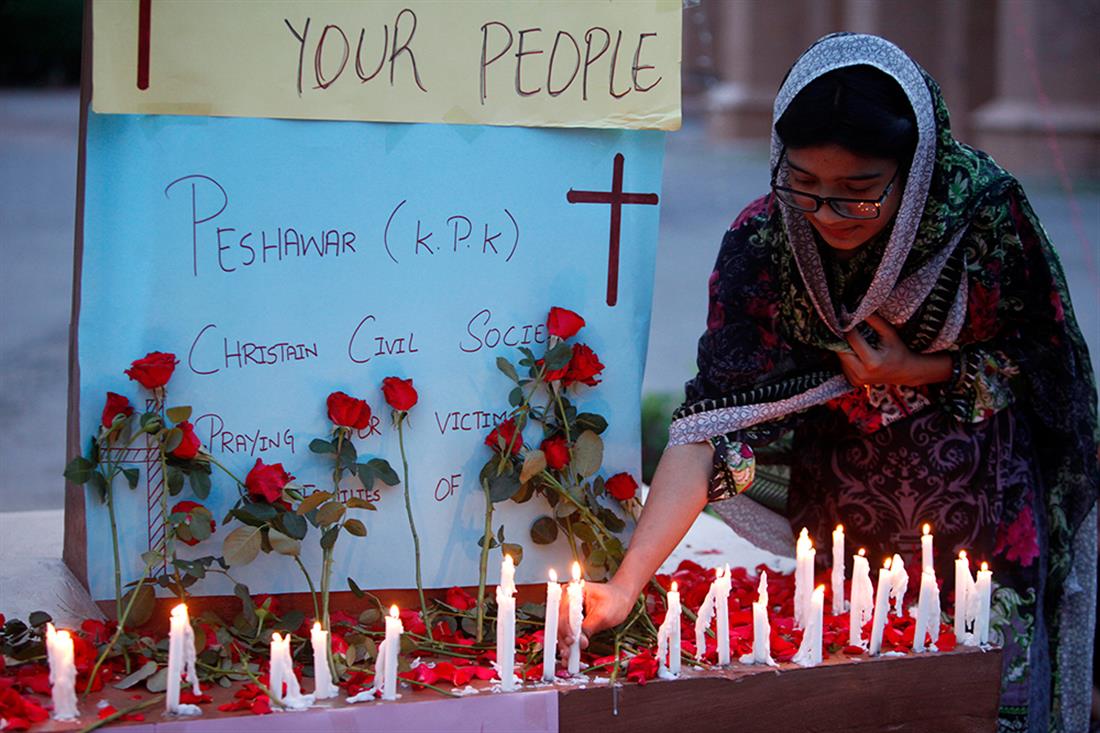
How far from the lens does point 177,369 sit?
2166mm

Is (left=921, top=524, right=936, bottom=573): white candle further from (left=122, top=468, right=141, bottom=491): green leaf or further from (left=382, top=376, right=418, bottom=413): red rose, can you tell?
(left=122, top=468, right=141, bottom=491): green leaf

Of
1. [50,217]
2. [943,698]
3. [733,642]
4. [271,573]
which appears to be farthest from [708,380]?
[50,217]

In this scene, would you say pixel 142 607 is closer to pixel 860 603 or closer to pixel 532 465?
pixel 532 465

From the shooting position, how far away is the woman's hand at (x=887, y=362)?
7.84 feet

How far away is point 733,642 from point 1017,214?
0.90 m

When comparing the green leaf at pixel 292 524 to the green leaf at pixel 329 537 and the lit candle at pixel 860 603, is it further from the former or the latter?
the lit candle at pixel 860 603

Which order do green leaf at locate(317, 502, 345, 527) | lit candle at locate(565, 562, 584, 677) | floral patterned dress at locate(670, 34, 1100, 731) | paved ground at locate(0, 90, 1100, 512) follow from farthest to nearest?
paved ground at locate(0, 90, 1100, 512), floral patterned dress at locate(670, 34, 1100, 731), green leaf at locate(317, 502, 345, 527), lit candle at locate(565, 562, 584, 677)

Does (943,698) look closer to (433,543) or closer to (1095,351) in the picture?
(433,543)

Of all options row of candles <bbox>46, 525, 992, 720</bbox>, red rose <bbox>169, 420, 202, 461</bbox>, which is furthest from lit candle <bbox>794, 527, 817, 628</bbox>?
Result: red rose <bbox>169, 420, 202, 461</bbox>

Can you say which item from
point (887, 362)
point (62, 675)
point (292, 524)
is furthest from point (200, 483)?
point (887, 362)

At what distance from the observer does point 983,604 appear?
223 cm

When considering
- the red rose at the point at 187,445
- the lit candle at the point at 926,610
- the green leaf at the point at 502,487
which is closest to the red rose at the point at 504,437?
the green leaf at the point at 502,487

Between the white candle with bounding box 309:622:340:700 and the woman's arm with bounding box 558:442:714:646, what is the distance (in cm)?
36

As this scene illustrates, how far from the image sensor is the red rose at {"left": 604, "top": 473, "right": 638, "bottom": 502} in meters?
2.37
